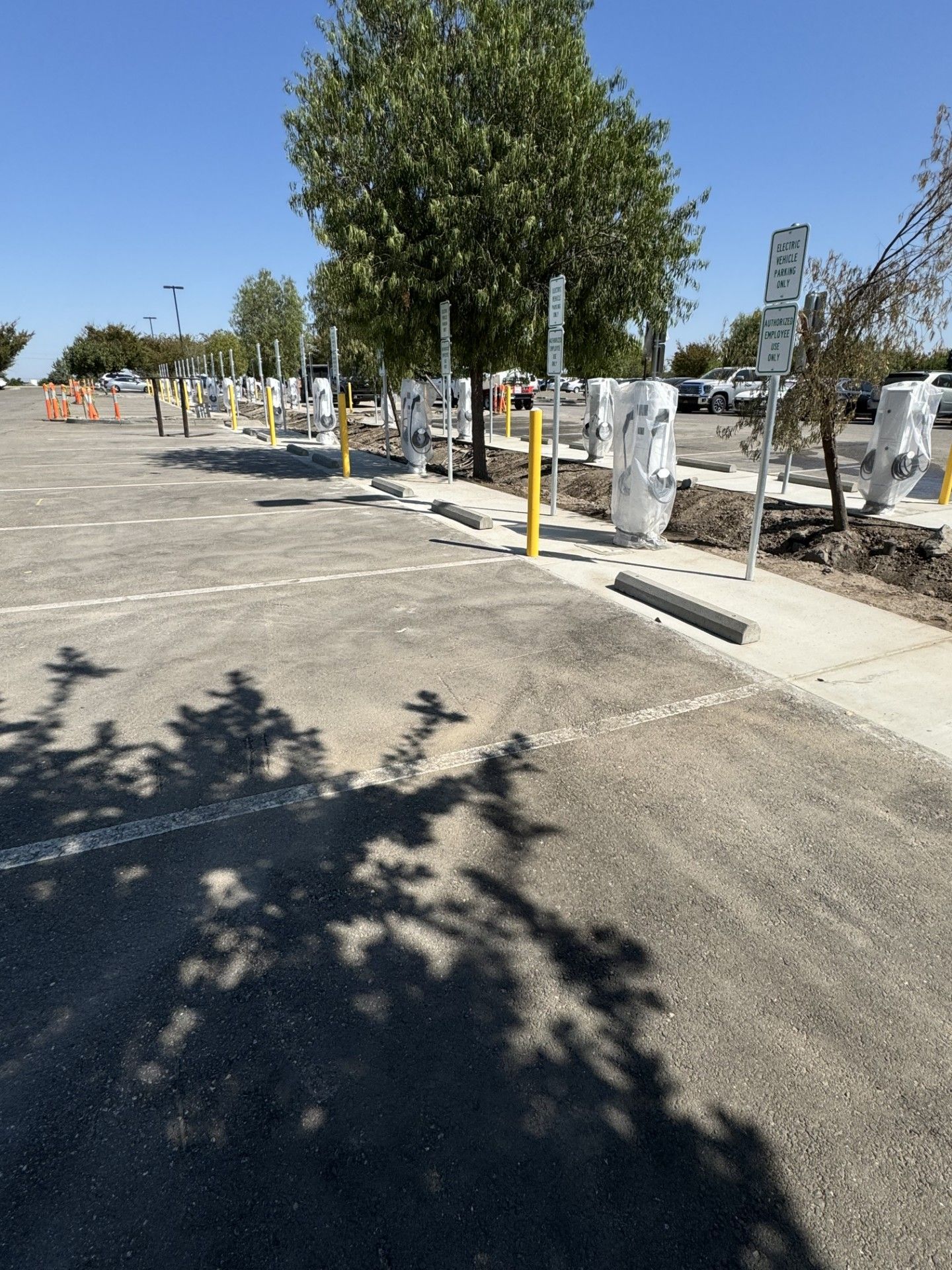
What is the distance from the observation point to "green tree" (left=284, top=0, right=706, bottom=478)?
11133 mm

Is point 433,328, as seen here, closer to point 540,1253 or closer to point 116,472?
point 116,472

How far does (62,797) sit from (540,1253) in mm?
2915

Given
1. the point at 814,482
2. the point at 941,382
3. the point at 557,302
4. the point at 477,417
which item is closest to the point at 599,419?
the point at 477,417

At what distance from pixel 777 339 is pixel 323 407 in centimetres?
1683

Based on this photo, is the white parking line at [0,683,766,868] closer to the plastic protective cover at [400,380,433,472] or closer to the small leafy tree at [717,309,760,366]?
the small leafy tree at [717,309,760,366]

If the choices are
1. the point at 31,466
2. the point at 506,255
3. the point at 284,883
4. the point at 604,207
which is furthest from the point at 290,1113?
the point at 31,466

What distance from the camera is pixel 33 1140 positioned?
201 centimetres

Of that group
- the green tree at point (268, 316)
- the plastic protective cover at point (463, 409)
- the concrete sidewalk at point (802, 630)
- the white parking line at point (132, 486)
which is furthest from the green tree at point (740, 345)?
the green tree at point (268, 316)

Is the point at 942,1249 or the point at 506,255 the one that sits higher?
the point at 506,255

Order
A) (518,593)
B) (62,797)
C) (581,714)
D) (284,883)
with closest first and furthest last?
(284,883), (62,797), (581,714), (518,593)

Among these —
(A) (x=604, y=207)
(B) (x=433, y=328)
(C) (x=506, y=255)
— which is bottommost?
(B) (x=433, y=328)

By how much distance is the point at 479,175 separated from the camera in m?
10.9

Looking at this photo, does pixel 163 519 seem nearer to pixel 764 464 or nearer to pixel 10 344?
pixel 764 464

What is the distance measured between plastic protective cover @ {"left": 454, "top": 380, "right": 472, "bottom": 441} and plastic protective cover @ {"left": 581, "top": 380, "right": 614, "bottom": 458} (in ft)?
18.0
